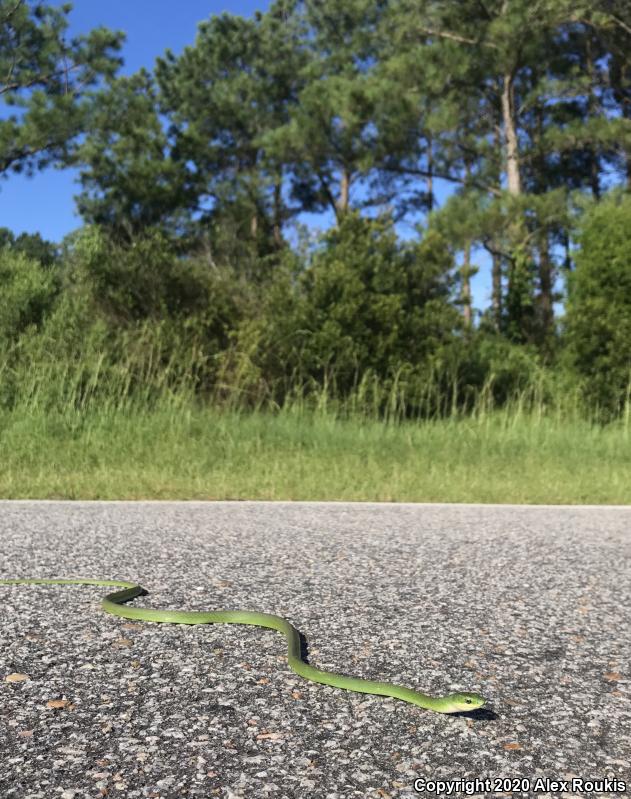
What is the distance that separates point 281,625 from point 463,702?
1.01m

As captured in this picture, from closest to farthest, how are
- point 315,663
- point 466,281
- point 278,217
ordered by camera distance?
point 315,663 < point 466,281 < point 278,217

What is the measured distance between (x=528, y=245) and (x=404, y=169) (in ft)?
18.6

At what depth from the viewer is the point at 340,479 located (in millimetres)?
8156

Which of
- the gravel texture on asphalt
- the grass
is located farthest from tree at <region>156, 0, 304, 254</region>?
the gravel texture on asphalt

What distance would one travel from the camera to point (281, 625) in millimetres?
3199

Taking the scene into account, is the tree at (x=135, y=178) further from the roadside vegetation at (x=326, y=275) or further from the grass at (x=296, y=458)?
the grass at (x=296, y=458)

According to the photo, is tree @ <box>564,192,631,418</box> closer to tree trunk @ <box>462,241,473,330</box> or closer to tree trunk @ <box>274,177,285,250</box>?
tree trunk @ <box>462,241,473,330</box>

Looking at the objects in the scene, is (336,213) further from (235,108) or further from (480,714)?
(480,714)

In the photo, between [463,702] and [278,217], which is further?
[278,217]

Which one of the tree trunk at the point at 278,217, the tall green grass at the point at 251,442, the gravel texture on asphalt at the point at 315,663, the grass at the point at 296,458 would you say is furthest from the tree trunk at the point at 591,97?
the gravel texture on asphalt at the point at 315,663

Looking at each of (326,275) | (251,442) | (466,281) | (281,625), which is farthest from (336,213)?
(281,625)

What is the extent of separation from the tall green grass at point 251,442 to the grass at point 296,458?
0.08 ft

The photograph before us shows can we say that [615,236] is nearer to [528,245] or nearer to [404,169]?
[528,245]

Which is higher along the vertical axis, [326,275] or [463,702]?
[326,275]
